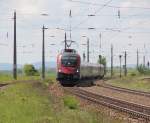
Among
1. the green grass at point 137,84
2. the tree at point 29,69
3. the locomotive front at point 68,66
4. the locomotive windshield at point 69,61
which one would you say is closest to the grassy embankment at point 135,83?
the green grass at point 137,84

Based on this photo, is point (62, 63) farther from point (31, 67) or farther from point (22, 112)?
point (31, 67)

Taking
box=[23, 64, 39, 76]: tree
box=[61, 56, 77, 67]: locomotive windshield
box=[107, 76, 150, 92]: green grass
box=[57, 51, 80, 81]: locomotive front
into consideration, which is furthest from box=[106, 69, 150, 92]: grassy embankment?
box=[23, 64, 39, 76]: tree

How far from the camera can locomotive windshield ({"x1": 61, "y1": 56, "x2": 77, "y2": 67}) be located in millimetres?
55688

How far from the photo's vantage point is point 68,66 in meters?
55.8

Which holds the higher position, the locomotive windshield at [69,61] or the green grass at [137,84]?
the locomotive windshield at [69,61]

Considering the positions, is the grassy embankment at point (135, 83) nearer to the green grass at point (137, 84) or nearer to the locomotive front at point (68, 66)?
the green grass at point (137, 84)

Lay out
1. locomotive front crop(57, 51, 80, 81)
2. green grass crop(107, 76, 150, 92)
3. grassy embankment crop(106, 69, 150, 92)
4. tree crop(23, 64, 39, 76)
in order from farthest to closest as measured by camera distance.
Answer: tree crop(23, 64, 39, 76)
grassy embankment crop(106, 69, 150, 92)
green grass crop(107, 76, 150, 92)
locomotive front crop(57, 51, 80, 81)

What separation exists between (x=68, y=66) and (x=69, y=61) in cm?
51

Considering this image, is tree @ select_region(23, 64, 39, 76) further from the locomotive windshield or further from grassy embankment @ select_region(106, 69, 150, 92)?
the locomotive windshield

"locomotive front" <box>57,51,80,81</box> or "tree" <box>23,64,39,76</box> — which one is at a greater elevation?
"locomotive front" <box>57,51,80,81</box>

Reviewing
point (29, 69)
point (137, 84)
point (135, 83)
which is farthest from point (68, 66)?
point (29, 69)

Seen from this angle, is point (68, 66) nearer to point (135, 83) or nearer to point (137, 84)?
point (137, 84)

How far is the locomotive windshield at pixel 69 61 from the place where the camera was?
183 ft

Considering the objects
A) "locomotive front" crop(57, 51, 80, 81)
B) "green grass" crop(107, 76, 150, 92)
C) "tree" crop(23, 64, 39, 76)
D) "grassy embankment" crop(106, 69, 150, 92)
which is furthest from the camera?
"tree" crop(23, 64, 39, 76)
